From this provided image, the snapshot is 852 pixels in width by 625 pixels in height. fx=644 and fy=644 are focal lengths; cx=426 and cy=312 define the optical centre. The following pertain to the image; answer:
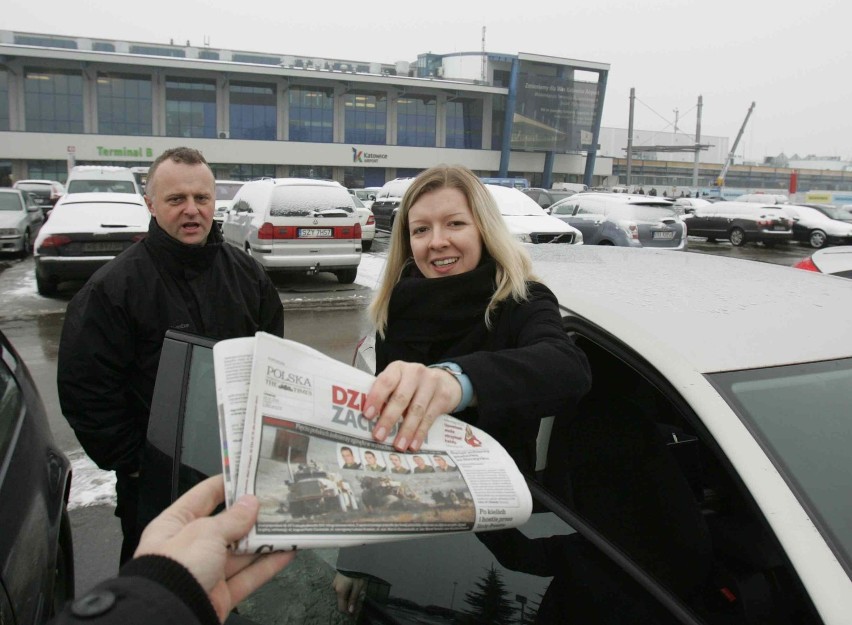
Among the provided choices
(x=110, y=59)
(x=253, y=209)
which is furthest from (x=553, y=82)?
(x=253, y=209)

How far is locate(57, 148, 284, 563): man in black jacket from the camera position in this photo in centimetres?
216

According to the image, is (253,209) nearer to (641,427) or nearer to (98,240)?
(98,240)

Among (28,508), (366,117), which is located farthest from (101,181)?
(366,117)

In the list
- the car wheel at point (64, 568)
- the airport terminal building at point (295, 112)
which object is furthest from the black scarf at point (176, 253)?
the airport terminal building at point (295, 112)

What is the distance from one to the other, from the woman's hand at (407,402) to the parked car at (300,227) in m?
9.12

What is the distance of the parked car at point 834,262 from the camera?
3.93 m

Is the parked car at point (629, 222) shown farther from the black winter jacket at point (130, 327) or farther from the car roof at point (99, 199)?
the black winter jacket at point (130, 327)

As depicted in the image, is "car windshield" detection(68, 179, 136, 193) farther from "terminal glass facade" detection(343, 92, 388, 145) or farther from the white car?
"terminal glass facade" detection(343, 92, 388, 145)

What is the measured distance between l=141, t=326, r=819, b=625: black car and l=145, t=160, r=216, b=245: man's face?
3.03 ft

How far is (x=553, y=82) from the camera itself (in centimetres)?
5141

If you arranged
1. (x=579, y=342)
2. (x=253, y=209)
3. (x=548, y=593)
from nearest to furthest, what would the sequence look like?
(x=548, y=593) → (x=579, y=342) → (x=253, y=209)

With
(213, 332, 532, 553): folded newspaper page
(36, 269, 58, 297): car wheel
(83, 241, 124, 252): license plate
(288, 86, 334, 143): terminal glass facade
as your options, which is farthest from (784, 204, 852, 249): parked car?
(288, 86, 334, 143): terminal glass facade

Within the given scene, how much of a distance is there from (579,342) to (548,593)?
37.9 inches

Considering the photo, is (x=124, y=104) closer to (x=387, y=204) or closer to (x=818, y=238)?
(x=387, y=204)
